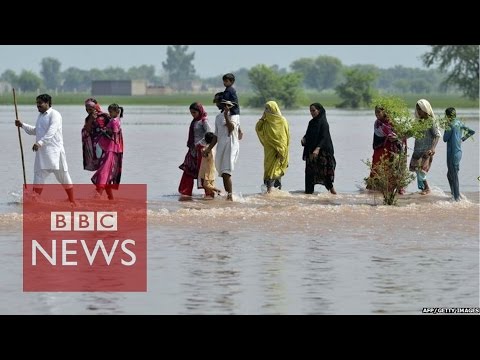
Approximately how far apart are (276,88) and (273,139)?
9288 cm

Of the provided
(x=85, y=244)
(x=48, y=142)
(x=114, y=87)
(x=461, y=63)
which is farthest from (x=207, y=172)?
(x=114, y=87)

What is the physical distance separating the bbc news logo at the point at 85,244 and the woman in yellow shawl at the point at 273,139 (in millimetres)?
1855

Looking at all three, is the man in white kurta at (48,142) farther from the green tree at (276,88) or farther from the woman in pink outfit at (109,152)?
the green tree at (276,88)

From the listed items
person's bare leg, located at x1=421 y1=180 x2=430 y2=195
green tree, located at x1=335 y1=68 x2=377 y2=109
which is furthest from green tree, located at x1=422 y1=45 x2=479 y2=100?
person's bare leg, located at x1=421 y1=180 x2=430 y2=195

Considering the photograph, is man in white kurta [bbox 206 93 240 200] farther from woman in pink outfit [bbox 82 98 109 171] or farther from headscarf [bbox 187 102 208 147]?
woman in pink outfit [bbox 82 98 109 171]

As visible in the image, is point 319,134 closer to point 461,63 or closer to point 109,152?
point 109,152

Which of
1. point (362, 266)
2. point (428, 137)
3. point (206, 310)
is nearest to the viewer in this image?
point (206, 310)

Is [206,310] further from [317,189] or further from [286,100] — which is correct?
[286,100]

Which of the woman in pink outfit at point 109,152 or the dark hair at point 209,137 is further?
the dark hair at point 209,137

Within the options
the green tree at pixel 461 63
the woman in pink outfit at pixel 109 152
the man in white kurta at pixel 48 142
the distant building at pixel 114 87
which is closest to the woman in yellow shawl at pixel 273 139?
the woman in pink outfit at pixel 109 152

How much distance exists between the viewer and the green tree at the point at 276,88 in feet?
361

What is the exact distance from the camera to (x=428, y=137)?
1925 cm
